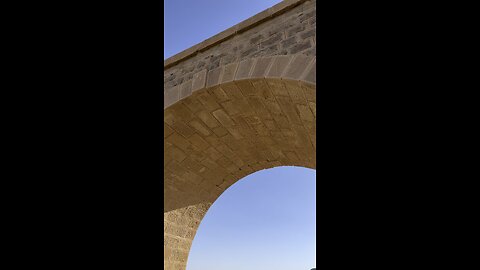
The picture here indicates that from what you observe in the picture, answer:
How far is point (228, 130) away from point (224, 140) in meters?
0.26

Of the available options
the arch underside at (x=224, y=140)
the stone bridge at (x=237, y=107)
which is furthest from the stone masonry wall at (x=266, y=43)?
the arch underside at (x=224, y=140)

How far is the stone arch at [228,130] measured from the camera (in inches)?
132

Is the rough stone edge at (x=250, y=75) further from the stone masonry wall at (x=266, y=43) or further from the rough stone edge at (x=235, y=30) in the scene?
the rough stone edge at (x=235, y=30)

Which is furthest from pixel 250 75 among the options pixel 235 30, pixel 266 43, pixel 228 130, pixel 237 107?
pixel 228 130

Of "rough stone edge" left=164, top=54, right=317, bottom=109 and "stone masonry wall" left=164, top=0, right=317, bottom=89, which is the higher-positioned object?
"stone masonry wall" left=164, top=0, right=317, bottom=89

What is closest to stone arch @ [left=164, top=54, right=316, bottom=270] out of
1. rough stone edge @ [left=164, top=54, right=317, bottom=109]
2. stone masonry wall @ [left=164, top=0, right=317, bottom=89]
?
rough stone edge @ [left=164, top=54, right=317, bottom=109]

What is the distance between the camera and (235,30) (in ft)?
12.5

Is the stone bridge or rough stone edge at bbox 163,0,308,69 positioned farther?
rough stone edge at bbox 163,0,308,69

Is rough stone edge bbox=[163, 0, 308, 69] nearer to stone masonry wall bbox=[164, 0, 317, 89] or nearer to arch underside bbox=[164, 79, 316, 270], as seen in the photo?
stone masonry wall bbox=[164, 0, 317, 89]

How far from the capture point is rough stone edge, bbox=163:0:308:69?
3.49 metres

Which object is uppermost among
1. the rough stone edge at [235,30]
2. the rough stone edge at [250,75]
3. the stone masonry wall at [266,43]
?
the rough stone edge at [235,30]

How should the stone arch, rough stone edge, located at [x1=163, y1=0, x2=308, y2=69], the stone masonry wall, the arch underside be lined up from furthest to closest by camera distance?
the arch underside
rough stone edge, located at [x1=163, y1=0, x2=308, y2=69]
the stone arch
the stone masonry wall

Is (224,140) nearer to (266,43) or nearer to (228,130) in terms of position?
(228,130)
